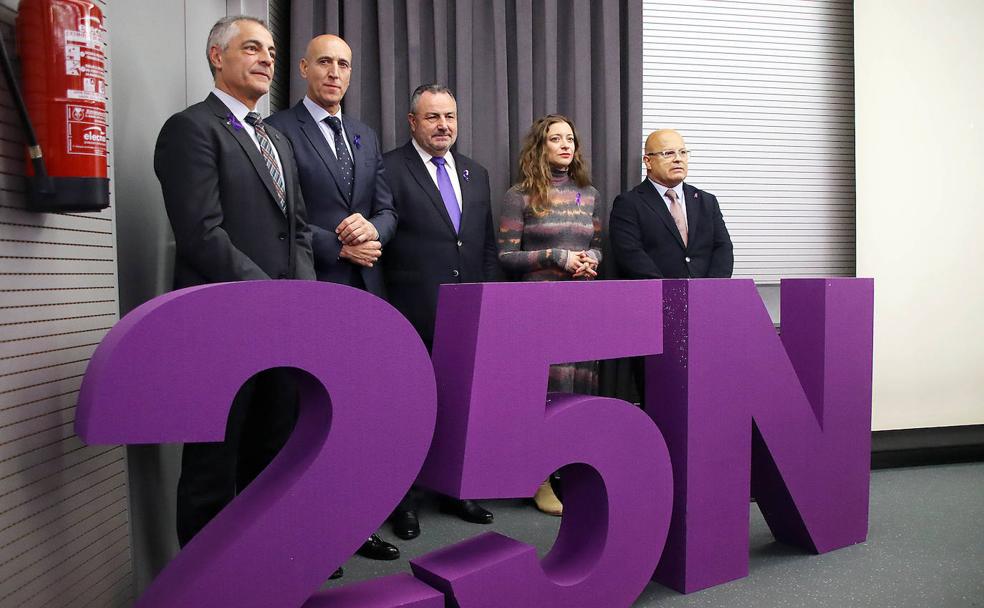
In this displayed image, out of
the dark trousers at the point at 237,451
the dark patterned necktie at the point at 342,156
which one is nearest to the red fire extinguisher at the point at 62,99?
the dark trousers at the point at 237,451

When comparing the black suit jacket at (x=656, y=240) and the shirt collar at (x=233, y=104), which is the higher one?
the shirt collar at (x=233, y=104)

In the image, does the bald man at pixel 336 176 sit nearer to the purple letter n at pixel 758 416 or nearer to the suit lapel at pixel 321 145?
the suit lapel at pixel 321 145

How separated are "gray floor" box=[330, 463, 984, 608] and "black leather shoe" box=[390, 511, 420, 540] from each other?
38 millimetres

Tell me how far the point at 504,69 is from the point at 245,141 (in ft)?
5.49

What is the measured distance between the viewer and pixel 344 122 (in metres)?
2.67

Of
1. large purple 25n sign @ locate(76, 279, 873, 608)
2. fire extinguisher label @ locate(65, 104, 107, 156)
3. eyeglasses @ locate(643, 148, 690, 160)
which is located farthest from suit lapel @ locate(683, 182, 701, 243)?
fire extinguisher label @ locate(65, 104, 107, 156)

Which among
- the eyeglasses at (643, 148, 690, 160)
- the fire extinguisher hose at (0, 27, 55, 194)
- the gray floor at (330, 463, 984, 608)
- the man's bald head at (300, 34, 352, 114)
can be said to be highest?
the man's bald head at (300, 34, 352, 114)

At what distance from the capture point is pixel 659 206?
10.5ft

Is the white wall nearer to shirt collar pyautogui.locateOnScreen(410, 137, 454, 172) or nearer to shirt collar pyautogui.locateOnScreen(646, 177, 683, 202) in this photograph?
shirt collar pyautogui.locateOnScreen(646, 177, 683, 202)

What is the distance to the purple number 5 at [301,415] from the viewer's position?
1.35m

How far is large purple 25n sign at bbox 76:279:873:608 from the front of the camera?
1416 mm

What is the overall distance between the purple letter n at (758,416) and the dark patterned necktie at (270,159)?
3.74 feet

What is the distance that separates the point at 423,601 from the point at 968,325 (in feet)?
11.6

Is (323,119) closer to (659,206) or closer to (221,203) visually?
(221,203)
